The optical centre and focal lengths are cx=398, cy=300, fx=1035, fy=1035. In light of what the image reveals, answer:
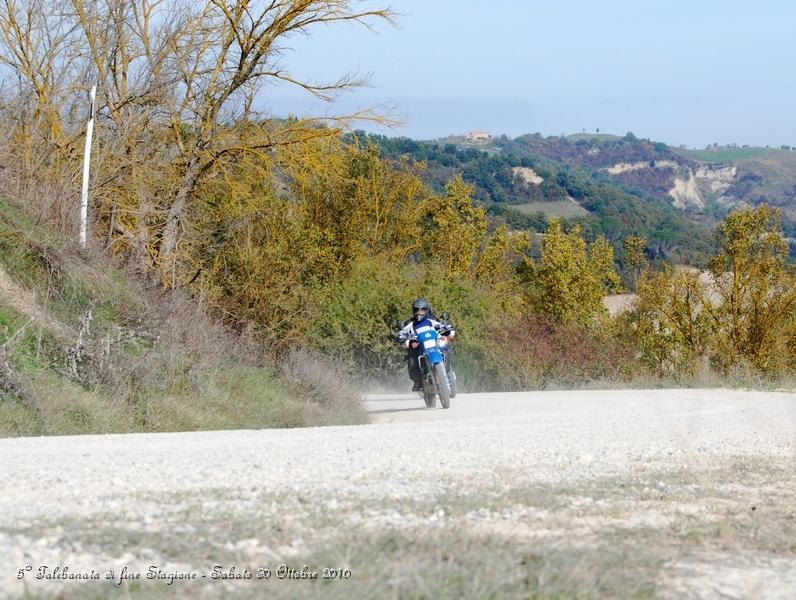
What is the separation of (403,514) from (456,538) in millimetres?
721

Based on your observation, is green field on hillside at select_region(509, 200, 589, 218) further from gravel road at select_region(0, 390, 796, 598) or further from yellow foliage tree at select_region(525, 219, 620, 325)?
gravel road at select_region(0, 390, 796, 598)

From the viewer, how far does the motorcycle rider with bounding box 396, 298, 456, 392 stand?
17141 millimetres

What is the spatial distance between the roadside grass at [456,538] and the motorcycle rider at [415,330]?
33.0ft

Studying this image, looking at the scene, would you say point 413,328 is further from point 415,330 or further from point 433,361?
point 433,361

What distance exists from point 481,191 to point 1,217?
116 metres

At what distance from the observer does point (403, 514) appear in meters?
5.82

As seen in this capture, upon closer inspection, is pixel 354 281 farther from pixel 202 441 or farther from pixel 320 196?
pixel 202 441

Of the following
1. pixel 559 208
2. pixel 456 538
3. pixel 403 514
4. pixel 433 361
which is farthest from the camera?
pixel 559 208

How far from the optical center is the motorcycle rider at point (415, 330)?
17.1 m

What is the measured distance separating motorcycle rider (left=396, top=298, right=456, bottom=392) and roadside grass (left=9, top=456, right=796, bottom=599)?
10.1 m

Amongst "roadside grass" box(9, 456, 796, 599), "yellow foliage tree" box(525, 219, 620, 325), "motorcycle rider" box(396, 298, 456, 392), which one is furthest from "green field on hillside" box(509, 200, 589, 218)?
"roadside grass" box(9, 456, 796, 599)

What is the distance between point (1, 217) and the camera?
15.7m

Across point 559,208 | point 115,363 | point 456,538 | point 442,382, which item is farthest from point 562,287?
point 559,208

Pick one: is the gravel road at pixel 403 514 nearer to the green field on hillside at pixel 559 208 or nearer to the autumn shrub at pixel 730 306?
the autumn shrub at pixel 730 306
